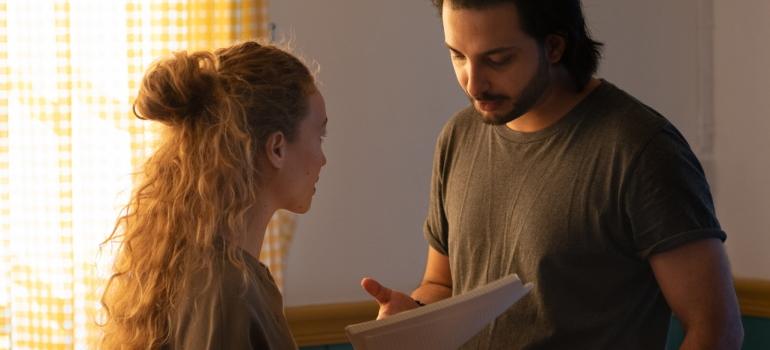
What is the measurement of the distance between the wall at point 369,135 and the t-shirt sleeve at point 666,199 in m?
1.16

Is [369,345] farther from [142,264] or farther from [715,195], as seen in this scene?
[715,195]

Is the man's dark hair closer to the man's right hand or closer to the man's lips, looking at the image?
the man's lips

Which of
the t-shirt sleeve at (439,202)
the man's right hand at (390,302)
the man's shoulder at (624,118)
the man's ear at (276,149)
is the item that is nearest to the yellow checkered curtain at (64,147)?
the t-shirt sleeve at (439,202)

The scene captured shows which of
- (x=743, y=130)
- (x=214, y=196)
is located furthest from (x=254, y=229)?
(x=743, y=130)

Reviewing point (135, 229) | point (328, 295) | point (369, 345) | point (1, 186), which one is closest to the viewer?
point (369, 345)

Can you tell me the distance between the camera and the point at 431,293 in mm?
1906

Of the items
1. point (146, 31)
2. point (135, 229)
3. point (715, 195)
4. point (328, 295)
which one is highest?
point (146, 31)

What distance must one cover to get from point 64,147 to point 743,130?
1.70m

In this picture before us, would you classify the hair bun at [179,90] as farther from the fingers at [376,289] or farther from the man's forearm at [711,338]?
the man's forearm at [711,338]

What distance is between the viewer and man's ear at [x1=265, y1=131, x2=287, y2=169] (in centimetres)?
141

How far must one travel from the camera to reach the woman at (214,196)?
4.22 ft

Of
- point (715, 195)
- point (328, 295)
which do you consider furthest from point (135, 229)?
point (715, 195)

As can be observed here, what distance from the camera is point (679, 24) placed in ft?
9.70

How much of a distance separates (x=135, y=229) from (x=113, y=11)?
101 cm
